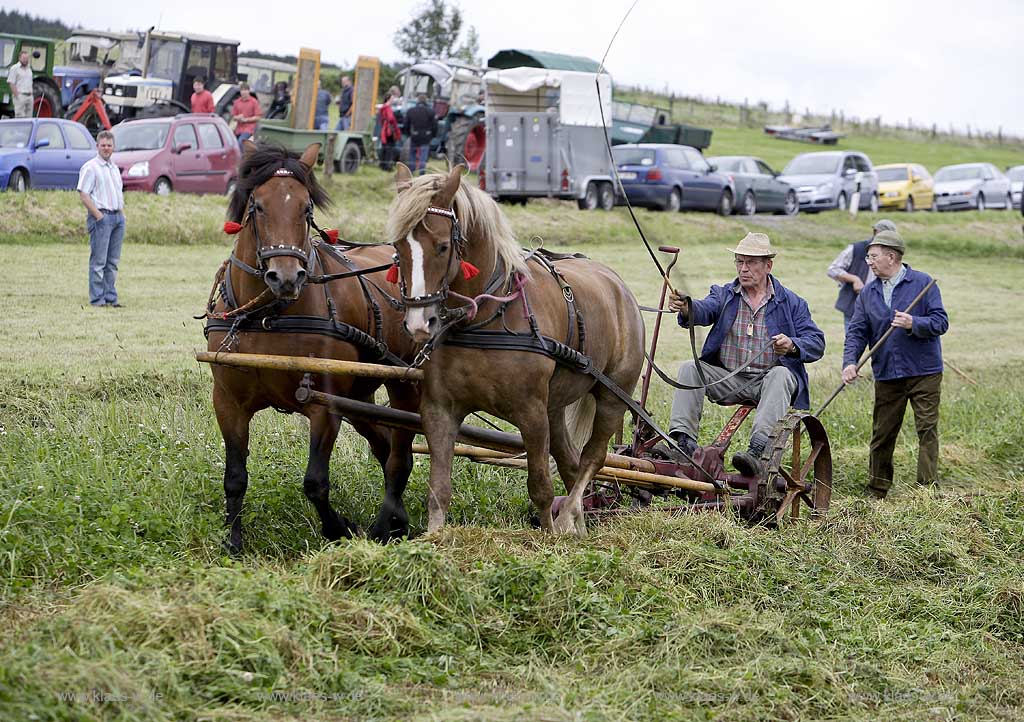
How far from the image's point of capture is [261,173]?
6.24 metres

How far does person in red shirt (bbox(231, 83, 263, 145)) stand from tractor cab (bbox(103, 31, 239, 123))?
1.81 m

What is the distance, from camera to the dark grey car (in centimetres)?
2853

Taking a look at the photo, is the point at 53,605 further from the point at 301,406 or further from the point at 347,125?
the point at 347,125

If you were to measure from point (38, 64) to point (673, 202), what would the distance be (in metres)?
13.5

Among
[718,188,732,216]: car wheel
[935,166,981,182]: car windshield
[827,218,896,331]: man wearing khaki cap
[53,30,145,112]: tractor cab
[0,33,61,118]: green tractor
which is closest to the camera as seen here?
[827,218,896,331]: man wearing khaki cap

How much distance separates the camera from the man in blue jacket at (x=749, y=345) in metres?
7.68

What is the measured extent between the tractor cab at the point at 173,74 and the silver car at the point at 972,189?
2117cm

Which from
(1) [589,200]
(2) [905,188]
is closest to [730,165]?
(1) [589,200]

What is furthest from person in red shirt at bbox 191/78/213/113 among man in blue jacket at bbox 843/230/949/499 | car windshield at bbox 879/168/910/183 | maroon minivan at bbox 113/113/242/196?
car windshield at bbox 879/168/910/183

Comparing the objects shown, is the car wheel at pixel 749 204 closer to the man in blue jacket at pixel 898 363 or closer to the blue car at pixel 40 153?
the blue car at pixel 40 153

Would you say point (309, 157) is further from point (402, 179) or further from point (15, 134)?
point (15, 134)

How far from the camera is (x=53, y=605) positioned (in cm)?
488

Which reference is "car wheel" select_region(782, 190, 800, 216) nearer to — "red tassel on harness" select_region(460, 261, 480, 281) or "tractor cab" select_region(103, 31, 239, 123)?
"tractor cab" select_region(103, 31, 239, 123)

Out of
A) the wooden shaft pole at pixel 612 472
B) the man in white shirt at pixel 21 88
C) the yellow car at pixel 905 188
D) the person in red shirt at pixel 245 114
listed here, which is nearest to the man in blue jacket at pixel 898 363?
the wooden shaft pole at pixel 612 472
